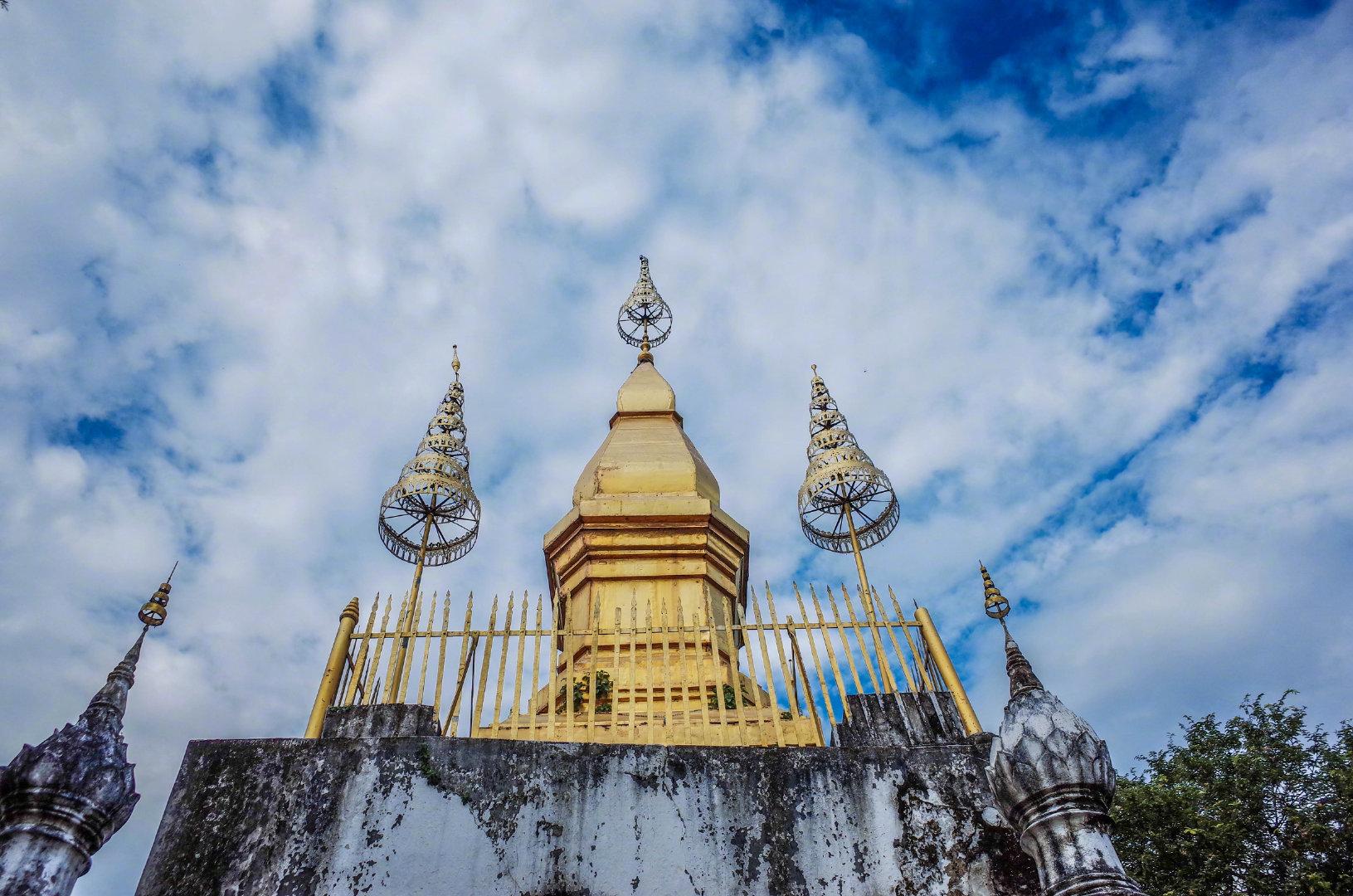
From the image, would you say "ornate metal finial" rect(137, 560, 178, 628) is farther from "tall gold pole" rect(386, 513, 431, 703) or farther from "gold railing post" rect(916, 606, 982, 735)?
"gold railing post" rect(916, 606, 982, 735)

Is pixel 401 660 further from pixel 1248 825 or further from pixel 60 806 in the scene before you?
pixel 1248 825

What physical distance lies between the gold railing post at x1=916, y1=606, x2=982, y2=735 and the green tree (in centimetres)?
973

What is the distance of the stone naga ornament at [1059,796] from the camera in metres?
4.60

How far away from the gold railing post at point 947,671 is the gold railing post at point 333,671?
171 inches

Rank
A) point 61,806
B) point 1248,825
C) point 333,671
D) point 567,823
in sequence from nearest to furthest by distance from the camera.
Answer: point 61,806
point 567,823
point 333,671
point 1248,825

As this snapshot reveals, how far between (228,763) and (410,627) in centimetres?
169

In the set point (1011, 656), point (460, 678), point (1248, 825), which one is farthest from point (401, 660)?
point (1248, 825)

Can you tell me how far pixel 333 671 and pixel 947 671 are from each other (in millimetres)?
4460

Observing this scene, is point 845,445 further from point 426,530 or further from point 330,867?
point 330,867

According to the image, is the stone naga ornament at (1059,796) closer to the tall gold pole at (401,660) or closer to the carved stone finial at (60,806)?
the tall gold pole at (401,660)

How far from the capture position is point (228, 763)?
518 cm

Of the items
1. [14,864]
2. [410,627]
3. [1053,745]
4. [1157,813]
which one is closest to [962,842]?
[1053,745]

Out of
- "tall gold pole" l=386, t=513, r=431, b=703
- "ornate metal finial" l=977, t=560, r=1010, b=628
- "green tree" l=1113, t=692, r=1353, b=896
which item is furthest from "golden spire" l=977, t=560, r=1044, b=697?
"green tree" l=1113, t=692, r=1353, b=896

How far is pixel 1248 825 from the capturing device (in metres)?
14.3
